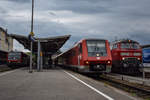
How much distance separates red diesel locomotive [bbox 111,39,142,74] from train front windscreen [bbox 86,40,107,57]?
8.25 ft

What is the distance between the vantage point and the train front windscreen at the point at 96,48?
17.3 m

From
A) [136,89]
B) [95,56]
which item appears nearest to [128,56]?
[95,56]

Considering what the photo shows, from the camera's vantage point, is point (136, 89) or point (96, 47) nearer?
point (136, 89)

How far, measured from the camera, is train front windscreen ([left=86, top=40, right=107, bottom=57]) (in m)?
17.3

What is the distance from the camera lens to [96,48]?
696 inches

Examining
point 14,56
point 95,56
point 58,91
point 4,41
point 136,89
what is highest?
point 4,41

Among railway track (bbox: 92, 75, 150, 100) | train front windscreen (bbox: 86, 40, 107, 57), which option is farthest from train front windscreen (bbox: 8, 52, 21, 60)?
railway track (bbox: 92, 75, 150, 100)

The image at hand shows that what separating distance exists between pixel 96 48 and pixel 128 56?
3.59 metres

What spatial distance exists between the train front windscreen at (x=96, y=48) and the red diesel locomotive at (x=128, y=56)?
2.51 metres

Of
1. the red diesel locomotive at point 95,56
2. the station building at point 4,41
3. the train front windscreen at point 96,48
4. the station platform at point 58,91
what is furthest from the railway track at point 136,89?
the station building at point 4,41

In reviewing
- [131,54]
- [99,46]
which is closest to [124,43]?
[131,54]

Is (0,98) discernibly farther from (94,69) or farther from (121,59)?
(121,59)

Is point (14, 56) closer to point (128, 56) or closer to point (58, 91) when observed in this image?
point (128, 56)

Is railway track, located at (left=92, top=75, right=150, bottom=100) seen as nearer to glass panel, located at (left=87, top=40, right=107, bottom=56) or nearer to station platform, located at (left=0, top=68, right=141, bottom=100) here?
station platform, located at (left=0, top=68, right=141, bottom=100)
